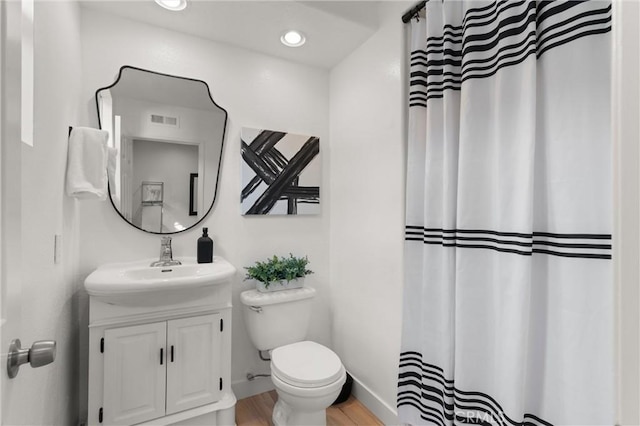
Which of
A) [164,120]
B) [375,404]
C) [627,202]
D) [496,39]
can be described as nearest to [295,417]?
[375,404]

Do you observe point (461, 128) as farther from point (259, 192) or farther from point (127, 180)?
point (127, 180)

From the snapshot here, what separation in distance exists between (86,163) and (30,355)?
1.17m

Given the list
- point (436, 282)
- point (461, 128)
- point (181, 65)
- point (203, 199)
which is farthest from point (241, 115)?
point (436, 282)

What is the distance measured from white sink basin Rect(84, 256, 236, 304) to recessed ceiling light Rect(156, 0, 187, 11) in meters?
1.43

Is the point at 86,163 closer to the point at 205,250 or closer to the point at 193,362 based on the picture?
the point at 205,250

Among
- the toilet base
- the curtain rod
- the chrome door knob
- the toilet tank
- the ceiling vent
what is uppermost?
the curtain rod

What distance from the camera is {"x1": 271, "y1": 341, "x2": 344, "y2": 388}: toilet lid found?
152 cm

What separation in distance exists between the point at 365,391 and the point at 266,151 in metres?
1.71

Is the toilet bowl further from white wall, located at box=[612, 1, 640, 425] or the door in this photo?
white wall, located at box=[612, 1, 640, 425]

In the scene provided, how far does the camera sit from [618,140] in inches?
16.1

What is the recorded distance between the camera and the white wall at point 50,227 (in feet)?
3.10

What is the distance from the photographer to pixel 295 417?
164cm

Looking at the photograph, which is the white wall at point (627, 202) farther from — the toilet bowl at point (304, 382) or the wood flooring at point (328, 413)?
the wood flooring at point (328, 413)

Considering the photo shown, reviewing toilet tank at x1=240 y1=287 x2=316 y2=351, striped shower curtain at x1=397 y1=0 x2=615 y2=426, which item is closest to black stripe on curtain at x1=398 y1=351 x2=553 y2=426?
striped shower curtain at x1=397 y1=0 x2=615 y2=426
